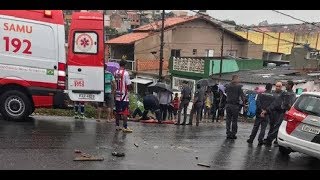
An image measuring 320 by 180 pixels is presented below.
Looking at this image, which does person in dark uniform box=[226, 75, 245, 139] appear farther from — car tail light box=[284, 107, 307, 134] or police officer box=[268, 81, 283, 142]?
car tail light box=[284, 107, 307, 134]

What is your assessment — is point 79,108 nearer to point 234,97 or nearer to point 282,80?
point 234,97

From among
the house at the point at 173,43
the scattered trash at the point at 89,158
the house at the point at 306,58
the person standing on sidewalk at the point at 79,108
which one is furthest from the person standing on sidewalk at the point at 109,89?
the house at the point at 306,58

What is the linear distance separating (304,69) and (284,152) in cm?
2318

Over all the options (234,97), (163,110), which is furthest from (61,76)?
(234,97)

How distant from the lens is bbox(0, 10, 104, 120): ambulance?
9250mm

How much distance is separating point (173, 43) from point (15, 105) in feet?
91.3

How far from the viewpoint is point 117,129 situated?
9.73 meters

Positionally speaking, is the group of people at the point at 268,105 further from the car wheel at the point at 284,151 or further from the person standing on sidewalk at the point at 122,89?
the person standing on sidewalk at the point at 122,89

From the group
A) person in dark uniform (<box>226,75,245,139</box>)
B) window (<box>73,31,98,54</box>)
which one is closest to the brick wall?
window (<box>73,31,98,54</box>)

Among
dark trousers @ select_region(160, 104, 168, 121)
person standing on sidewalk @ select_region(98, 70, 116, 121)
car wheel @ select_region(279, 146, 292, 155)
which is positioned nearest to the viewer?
car wheel @ select_region(279, 146, 292, 155)

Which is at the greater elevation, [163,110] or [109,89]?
[109,89]

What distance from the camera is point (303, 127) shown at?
7566 millimetres

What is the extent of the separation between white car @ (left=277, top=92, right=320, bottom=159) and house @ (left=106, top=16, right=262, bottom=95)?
2503 centimetres
